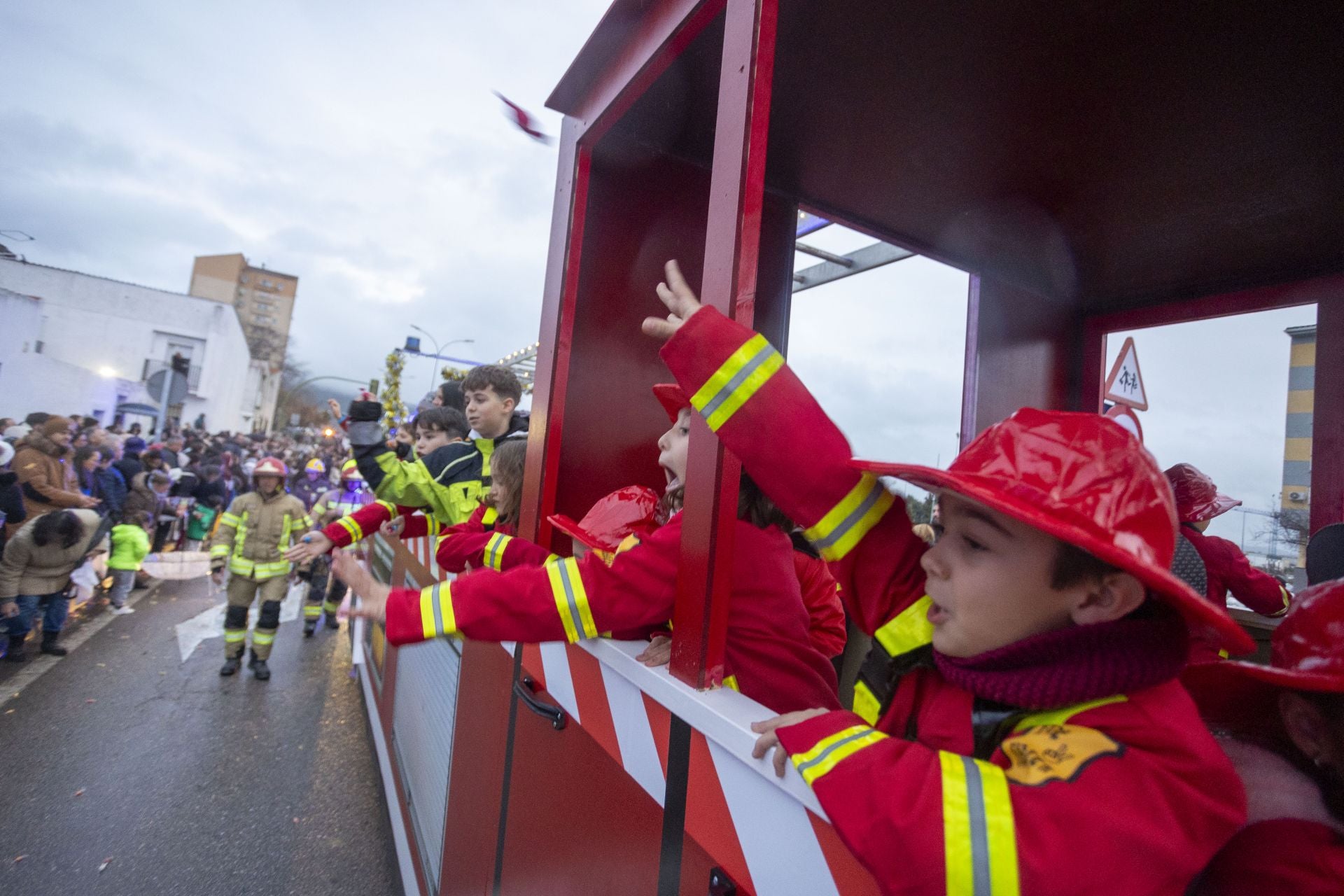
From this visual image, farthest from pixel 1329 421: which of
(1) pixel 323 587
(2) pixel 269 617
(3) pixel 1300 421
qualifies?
(1) pixel 323 587

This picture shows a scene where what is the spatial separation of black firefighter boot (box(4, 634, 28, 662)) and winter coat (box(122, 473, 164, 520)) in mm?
2764

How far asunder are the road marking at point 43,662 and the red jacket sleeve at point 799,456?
6.51 metres

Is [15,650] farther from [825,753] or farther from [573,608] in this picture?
[825,753]

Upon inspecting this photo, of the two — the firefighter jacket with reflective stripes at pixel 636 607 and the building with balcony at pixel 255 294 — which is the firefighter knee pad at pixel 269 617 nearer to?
Result: the firefighter jacket with reflective stripes at pixel 636 607

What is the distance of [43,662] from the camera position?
581 cm

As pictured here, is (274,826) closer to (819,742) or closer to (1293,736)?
(819,742)

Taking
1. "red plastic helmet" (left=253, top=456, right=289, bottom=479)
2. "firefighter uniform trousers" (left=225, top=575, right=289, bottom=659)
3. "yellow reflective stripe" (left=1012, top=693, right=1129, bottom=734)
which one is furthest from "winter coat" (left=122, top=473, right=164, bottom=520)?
"yellow reflective stripe" (left=1012, top=693, right=1129, bottom=734)

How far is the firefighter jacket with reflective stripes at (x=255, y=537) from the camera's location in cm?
604

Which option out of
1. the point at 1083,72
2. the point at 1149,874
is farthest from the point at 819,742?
the point at 1083,72

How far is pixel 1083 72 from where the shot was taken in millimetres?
1822

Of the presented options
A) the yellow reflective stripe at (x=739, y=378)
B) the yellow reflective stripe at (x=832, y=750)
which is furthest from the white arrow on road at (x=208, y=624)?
the yellow reflective stripe at (x=832, y=750)

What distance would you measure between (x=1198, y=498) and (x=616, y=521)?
2.46 m

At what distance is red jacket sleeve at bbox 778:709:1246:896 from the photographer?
63 centimetres

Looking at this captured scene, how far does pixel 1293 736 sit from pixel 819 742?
63 centimetres
